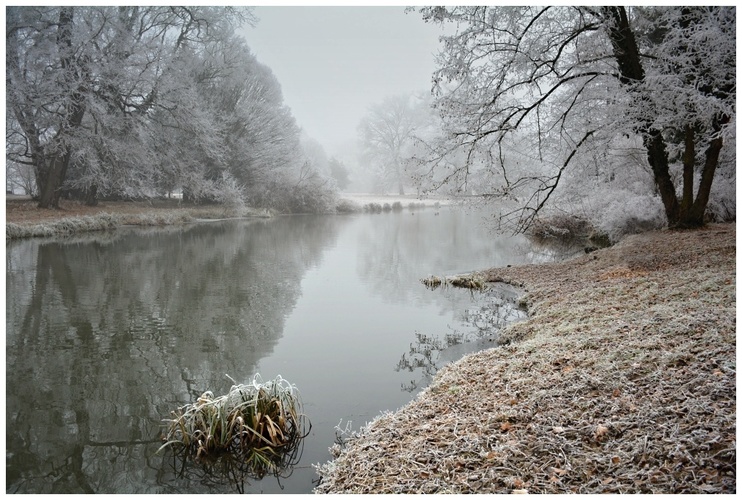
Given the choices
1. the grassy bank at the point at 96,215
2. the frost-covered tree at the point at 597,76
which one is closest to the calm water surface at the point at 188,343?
the frost-covered tree at the point at 597,76

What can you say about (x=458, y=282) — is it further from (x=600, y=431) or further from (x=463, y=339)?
(x=600, y=431)

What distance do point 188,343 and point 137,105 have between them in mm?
16072

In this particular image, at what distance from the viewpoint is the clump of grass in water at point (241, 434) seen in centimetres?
331

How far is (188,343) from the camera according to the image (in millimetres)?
5941

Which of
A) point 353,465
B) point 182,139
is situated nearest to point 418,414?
point 353,465

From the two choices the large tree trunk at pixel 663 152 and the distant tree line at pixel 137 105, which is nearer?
the large tree trunk at pixel 663 152

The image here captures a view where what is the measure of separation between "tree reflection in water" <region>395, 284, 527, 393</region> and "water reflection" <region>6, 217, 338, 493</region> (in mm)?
1653

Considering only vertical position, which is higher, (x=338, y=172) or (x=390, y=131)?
(x=390, y=131)

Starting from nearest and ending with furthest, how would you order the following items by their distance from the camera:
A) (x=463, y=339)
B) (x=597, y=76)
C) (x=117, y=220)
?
(x=463, y=339) < (x=597, y=76) < (x=117, y=220)

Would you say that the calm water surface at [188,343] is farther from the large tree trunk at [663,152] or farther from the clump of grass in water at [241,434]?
the large tree trunk at [663,152]

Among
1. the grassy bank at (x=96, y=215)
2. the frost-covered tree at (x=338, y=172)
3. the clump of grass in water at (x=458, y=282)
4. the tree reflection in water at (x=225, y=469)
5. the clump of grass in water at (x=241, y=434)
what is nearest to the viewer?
the tree reflection in water at (x=225, y=469)

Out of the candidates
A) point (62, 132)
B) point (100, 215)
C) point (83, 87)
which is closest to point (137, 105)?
point (83, 87)

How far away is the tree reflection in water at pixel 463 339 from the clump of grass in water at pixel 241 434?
4.37ft

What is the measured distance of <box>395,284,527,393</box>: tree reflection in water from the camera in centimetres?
509
